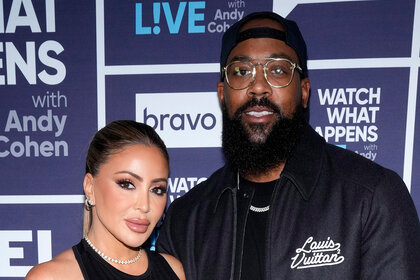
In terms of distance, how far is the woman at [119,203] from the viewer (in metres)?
1.22

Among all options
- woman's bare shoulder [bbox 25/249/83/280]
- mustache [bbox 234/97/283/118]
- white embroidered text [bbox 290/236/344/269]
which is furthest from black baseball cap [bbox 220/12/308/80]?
woman's bare shoulder [bbox 25/249/83/280]

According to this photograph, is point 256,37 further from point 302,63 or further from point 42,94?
point 42,94

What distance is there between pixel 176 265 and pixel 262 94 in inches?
32.5

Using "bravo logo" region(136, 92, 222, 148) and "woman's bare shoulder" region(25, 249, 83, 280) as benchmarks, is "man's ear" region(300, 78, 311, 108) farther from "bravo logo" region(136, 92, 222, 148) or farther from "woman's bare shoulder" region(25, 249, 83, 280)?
"woman's bare shoulder" region(25, 249, 83, 280)

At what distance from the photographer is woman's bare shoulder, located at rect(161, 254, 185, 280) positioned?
1.44 m

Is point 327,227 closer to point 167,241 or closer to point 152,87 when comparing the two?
point 167,241

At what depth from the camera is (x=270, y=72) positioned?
1.44 metres

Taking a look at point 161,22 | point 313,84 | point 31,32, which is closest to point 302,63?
point 313,84

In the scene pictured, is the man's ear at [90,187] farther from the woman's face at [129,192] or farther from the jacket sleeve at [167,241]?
the jacket sleeve at [167,241]

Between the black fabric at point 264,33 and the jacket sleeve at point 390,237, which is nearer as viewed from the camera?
the jacket sleeve at point 390,237

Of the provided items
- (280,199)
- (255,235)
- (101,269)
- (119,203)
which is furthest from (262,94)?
(101,269)

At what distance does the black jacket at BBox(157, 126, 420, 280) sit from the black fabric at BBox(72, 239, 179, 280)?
144 millimetres

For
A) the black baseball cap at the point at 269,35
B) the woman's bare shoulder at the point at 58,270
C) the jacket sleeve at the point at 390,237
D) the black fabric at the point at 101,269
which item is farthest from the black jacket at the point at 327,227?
the woman's bare shoulder at the point at 58,270

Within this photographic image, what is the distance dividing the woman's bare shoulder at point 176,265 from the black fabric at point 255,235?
0.83 ft
